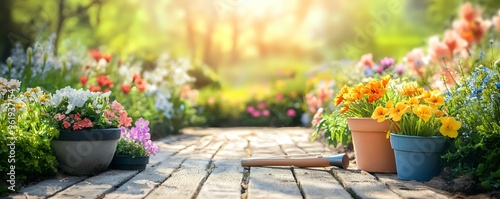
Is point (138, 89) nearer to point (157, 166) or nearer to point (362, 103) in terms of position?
point (157, 166)

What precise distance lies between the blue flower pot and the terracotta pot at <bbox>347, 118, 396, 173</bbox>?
32cm

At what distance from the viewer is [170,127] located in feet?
26.7

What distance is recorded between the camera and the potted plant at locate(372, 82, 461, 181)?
386cm

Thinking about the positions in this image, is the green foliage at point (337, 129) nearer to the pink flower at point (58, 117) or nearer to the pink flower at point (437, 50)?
the pink flower at point (58, 117)

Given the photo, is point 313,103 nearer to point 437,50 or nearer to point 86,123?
point 437,50

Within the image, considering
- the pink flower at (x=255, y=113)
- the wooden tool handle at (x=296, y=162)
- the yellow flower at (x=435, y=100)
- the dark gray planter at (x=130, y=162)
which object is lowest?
the wooden tool handle at (x=296, y=162)

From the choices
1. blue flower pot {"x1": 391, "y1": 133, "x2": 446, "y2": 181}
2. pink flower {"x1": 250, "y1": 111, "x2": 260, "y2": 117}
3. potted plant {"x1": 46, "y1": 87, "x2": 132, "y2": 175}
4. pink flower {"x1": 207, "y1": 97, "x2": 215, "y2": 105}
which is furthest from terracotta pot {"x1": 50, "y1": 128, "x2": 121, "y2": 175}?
pink flower {"x1": 207, "y1": 97, "x2": 215, "y2": 105}

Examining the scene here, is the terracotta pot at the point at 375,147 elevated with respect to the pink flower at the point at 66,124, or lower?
lower

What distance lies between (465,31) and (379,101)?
14.0ft

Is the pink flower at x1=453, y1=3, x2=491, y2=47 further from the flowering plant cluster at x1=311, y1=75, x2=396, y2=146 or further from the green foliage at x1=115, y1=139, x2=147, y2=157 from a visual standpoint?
the green foliage at x1=115, y1=139, x2=147, y2=157

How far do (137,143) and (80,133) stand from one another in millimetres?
538

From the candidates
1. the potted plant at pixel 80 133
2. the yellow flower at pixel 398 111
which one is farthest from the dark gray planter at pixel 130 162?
the yellow flower at pixel 398 111

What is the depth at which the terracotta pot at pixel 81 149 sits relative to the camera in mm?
4078

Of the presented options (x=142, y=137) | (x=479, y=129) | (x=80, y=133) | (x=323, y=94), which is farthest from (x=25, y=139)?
(x=323, y=94)
